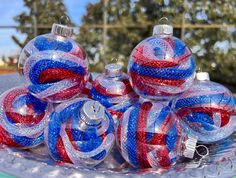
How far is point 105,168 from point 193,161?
274 millimetres

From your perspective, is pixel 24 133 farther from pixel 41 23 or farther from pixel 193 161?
pixel 41 23

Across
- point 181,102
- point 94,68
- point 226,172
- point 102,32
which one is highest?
point 181,102

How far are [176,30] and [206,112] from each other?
14.8 ft

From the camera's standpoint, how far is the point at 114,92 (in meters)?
1.39

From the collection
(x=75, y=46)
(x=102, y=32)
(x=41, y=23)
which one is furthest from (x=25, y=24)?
(x=75, y=46)

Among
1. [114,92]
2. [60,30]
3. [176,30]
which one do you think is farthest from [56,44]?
[176,30]

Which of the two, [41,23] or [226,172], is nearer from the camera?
[226,172]

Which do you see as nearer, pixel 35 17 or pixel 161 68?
pixel 161 68

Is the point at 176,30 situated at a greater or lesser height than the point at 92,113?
lesser

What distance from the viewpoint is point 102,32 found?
19.4ft

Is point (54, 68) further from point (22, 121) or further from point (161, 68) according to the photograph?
point (161, 68)

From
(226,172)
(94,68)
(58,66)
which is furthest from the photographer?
(94,68)

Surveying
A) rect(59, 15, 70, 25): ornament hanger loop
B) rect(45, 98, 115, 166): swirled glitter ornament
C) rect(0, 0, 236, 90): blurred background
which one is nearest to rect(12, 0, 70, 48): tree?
rect(0, 0, 236, 90): blurred background

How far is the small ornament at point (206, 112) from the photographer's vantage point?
1315 millimetres
